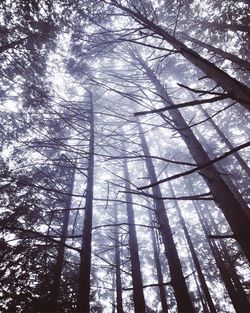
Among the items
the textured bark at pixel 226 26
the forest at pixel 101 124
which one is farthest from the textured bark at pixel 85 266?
the textured bark at pixel 226 26

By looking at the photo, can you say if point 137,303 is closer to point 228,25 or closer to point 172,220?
point 228,25

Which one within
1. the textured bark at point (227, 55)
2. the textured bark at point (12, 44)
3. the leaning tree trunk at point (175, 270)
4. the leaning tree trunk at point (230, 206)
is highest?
the textured bark at point (12, 44)

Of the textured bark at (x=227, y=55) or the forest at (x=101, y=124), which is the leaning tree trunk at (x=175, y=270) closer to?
the forest at (x=101, y=124)

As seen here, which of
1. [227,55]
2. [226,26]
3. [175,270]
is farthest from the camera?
[226,26]

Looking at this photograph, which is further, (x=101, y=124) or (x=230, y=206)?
(x=101, y=124)

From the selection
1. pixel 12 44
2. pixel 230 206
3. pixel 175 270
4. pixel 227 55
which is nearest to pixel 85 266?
pixel 175 270

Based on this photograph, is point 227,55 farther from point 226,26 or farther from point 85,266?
point 85,266

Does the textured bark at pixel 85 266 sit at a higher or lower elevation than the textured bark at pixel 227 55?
lower

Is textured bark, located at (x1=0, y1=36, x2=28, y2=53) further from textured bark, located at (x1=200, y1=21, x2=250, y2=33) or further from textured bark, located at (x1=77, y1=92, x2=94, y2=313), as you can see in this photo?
textured bark, located at (x1=200, y1=21, x2=250, y2=33)

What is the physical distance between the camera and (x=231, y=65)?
551 inches

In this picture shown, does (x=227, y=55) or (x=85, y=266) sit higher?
(x=227, y=55)

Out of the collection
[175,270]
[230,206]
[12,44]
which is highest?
[12,44]

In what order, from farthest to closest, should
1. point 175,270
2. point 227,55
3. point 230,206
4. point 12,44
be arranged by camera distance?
1. point 12,44
2. point 227,55
3. point 175,270
4. point 230,206

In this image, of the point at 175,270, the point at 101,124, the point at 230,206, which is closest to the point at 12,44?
the point at 101,124
